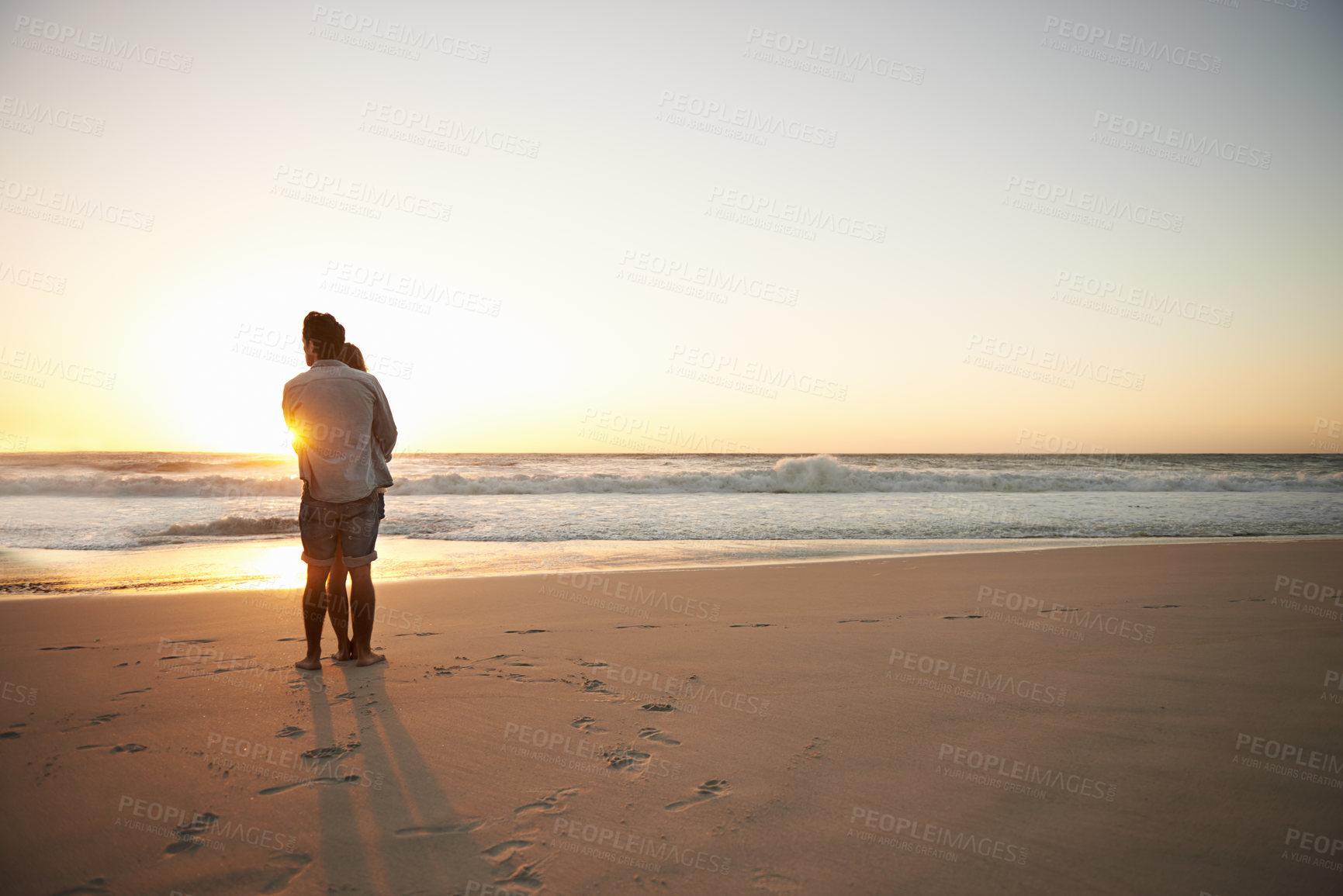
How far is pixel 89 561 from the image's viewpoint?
24.7 feet

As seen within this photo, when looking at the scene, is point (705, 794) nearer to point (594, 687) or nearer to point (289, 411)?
point (594, 687)

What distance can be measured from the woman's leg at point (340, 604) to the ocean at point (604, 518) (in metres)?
3.15

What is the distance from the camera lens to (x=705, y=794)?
7.11 ft

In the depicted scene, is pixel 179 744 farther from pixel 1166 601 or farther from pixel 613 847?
pixel 1166 601

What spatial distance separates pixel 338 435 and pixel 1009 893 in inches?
134

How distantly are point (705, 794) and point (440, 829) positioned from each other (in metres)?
0.84

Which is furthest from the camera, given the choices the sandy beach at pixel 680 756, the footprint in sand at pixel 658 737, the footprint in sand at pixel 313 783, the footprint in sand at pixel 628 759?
the footprint in sand at pixel 658 737

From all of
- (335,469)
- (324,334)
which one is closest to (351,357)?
(324,334)

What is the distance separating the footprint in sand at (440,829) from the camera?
1.94m

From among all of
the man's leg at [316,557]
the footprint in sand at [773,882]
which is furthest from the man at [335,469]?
the footprint in sand at [773,882]

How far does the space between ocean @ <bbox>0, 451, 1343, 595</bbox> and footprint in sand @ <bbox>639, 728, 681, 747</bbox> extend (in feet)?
14.8

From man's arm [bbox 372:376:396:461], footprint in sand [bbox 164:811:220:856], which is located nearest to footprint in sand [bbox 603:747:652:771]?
footprint in sand [bbox 164:811:220:856]

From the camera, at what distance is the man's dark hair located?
11.6 feet

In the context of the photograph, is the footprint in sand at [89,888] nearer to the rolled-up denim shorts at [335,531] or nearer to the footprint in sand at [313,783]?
the footprint in sand at [313,783]
